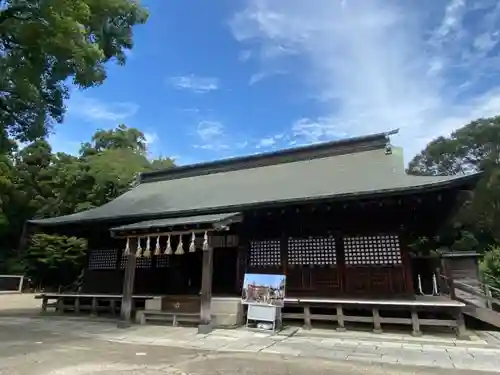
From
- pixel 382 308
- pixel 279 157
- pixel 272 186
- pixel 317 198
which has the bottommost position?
pixel 382 308

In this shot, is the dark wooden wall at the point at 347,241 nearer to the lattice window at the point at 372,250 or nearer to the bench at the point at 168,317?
the lattice window at the point at 372,250

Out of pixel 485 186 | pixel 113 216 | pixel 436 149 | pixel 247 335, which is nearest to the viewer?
pixel 247 335

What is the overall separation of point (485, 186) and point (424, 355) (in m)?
26.5

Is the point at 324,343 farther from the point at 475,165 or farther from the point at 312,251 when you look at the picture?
the point at 475,165

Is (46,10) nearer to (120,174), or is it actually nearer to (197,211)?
(197,211)

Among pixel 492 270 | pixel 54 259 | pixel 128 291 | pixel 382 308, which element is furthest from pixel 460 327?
pixel 54 259

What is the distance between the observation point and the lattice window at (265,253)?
9.78 meters

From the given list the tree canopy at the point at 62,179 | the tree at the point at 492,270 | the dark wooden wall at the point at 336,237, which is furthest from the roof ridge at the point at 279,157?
the tree canopy at the point at 62,179

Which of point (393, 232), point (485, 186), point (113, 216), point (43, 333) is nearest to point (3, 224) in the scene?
point (113, 216)

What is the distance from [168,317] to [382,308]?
5.34 meters

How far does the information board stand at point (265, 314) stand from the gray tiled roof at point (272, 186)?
8.15 feet

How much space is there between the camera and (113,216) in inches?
430

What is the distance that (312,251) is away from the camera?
31.0 feet

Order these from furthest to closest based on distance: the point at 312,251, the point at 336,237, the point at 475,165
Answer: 1. the point at 475,165
2. the point at 312,251
3. the point at 336,237
